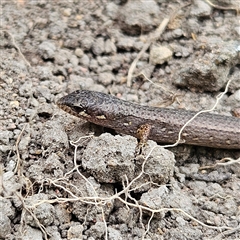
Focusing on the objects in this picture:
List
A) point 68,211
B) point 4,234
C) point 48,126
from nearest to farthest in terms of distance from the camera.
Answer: point 4,234, point 68,211, point 48,126

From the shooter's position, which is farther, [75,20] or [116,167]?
[75,20]

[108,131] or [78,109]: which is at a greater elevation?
[78,109]

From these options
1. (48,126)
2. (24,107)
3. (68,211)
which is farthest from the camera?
(24,107)

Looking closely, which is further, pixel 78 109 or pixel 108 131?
pixel 108 131

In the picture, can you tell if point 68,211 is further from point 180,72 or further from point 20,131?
point 180,72

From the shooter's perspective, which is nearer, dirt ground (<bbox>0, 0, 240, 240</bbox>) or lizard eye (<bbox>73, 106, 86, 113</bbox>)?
dirt ground (<bbox>0, 0, 240, 240</bbox>)

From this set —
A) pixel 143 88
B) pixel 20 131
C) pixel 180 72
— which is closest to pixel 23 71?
pixel 20 131

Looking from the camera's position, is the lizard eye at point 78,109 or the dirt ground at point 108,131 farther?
the lizard eye at point 78,109

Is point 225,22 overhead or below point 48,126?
overhead
